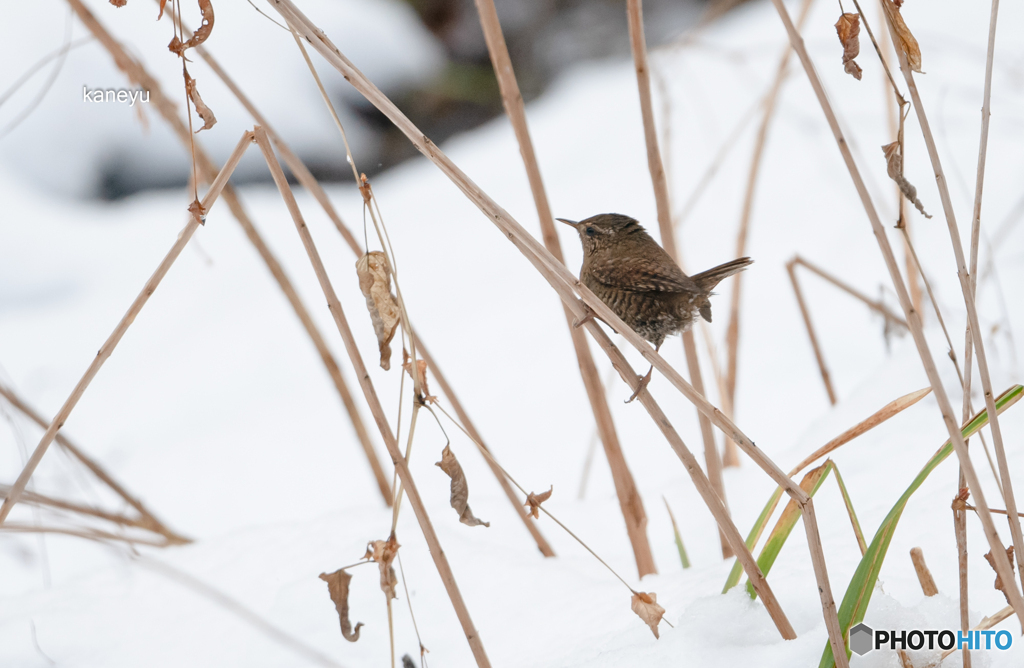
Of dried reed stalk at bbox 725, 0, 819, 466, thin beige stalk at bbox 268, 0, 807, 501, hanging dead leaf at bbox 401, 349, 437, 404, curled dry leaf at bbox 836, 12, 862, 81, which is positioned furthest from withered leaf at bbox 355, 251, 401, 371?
dried reed stalk at bbox 725, 0, 819, 466

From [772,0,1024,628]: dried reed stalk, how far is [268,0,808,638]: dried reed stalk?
0.56 ft

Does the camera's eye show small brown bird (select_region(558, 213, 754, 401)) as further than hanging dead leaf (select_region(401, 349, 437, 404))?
Yes

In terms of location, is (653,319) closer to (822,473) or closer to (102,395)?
(822,473)

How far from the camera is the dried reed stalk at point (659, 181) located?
1.13 m

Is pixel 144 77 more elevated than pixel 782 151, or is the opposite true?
pixel 782 151

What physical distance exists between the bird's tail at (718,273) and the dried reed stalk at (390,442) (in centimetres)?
75

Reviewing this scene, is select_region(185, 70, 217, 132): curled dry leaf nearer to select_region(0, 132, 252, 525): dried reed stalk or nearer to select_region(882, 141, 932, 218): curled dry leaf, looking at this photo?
select_region(0, 132, 252, 525): dried reed stalk

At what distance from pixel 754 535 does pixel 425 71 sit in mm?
4295

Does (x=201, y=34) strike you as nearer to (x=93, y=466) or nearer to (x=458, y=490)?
(x=458, y=490)

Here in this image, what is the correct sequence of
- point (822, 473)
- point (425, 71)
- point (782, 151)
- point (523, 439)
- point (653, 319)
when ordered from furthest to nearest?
point (425, 71) → point (782, 151) → point (523, 439) → point (653, 319) → point (822, 473)

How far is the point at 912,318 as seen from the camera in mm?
706

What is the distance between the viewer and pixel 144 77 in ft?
3.93

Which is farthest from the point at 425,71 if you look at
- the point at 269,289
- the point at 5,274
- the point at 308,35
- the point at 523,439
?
the point at 308,35

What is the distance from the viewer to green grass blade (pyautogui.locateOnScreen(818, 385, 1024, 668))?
0.78m
